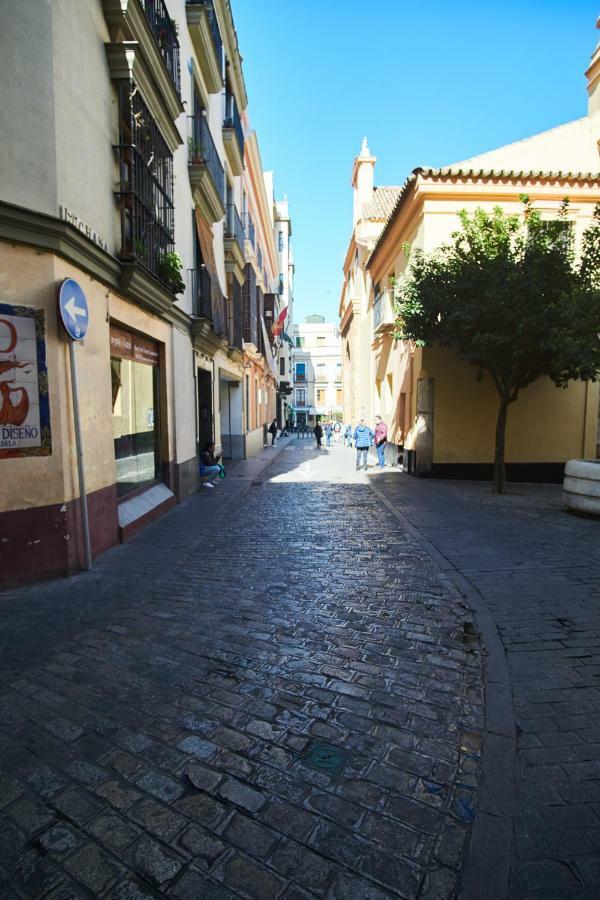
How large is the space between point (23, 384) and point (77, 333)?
0.74 meters

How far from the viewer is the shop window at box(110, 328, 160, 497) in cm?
729

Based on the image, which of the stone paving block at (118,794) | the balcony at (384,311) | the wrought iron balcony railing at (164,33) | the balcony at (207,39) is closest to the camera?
the stone paving block at (118,794)

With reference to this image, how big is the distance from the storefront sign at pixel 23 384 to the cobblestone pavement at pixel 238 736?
1455 mm

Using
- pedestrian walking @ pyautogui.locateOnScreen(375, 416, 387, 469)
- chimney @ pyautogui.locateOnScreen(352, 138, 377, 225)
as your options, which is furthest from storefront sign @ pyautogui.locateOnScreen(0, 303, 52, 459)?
chimney @ pyautogui.locateOnScreen(352, 138, 377, 225)

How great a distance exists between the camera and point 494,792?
2408 mm

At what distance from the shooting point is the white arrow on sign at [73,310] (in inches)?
201

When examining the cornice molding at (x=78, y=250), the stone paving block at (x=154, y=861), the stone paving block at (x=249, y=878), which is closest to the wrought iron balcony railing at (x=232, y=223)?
the cornice molding at (x=78, y=250)

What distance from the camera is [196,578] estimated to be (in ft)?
18.1

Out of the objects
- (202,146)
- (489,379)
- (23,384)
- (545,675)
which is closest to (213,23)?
(202,146)

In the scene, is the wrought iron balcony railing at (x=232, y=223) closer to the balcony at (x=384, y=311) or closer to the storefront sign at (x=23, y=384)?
the balcony at (x=384, y=311)

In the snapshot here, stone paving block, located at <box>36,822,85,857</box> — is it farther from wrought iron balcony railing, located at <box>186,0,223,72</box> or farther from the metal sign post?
wrought iron balcony railing, located at <box>186,0,223,72</box>

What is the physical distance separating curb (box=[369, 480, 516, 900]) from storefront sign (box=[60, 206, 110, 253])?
5522 millimetres

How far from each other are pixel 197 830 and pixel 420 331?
36.5 ft

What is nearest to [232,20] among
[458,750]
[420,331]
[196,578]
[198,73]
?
[198,73]
